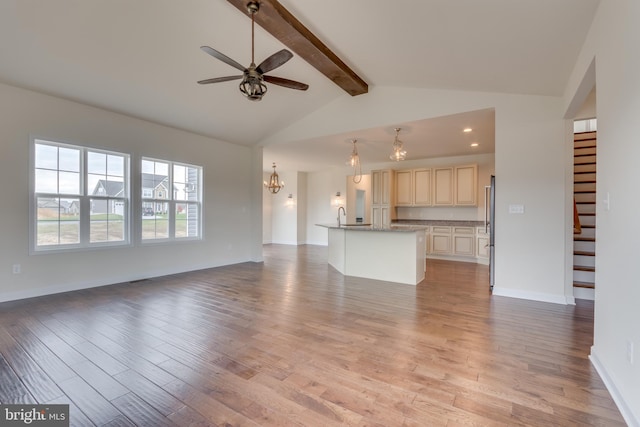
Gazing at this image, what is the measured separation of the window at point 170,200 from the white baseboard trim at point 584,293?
6538mm

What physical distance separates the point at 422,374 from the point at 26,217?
5197 mm

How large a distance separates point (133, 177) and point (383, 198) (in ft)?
19.2

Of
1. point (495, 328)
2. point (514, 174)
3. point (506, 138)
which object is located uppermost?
point (506, 138)

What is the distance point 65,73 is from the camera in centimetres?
363

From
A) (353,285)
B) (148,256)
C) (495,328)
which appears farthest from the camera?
(148,256)

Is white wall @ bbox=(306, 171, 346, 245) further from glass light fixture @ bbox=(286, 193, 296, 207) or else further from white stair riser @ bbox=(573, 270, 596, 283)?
white stair riser @ bbox=(573, 270, 596, 283)

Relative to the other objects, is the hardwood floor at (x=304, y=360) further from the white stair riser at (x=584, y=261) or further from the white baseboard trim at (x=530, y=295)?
the white stair riser at (x=584, y=261)

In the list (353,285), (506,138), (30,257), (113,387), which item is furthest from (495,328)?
(30,257)

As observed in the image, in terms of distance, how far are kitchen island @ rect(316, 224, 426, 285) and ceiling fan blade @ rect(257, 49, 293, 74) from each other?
3.00m

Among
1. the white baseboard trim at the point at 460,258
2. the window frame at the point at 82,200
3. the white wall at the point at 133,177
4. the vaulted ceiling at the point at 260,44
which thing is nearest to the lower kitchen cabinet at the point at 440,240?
the white baseboard trim at the point at 460,258

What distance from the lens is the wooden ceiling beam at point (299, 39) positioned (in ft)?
9.82

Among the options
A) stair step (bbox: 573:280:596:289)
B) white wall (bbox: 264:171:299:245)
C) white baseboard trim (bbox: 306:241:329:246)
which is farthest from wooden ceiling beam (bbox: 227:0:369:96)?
white baseboard trim (bbox: 306:241:329:246)

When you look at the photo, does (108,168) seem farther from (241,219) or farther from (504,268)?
(504,268)

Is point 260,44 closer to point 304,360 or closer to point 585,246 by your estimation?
point 304,360
